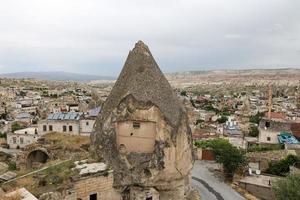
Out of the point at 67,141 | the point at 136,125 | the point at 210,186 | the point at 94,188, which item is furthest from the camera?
the point at 67,141

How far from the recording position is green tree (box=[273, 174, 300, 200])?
19.7 m

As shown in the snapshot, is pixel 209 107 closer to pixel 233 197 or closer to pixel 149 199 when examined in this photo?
pixel 233 197

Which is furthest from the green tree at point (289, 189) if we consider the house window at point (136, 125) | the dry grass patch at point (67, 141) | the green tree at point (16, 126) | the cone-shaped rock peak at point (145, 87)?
the green tree at point (16, 126)

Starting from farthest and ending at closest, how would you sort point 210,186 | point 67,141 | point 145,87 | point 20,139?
point 20,139 → point 67,141 → point 210,186 → point 145,87

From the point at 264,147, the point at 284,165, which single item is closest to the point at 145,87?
the point at 284,165

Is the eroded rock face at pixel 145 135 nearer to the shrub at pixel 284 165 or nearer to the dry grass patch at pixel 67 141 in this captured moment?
the dry grass patch at pixel 67 141

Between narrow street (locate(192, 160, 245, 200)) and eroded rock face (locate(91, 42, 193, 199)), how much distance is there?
295 inches

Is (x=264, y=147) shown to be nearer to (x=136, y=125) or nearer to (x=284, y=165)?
(x=284, y=165)

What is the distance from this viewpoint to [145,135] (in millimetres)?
15781

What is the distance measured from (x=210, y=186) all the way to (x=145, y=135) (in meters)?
10.9

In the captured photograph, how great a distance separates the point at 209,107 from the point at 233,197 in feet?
183

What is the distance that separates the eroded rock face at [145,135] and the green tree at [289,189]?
6406 millimetres

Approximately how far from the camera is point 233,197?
2309cm

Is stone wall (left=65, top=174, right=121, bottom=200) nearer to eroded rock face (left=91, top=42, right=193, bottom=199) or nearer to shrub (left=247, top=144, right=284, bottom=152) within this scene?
eroded rock face (left=91, top=42, right=193, bottom=199)
